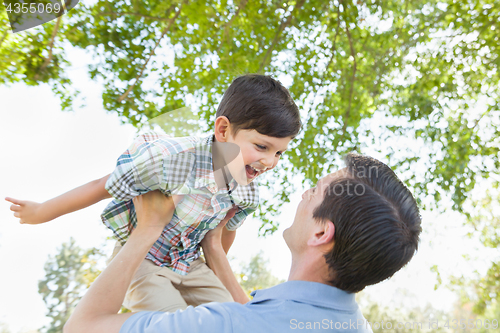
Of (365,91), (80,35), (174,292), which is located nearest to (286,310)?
(174,292)

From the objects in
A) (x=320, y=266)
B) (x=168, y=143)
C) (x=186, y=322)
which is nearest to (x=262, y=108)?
Answer: (x=168, y=143)

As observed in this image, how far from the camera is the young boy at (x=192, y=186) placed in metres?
1.33

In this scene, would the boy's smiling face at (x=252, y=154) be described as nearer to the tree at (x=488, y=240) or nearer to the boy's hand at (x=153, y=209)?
the boy's hand at (x=153, y=209)

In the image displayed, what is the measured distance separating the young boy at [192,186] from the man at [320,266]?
192mm

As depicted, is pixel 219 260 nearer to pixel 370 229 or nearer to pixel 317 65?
pixel 370 229

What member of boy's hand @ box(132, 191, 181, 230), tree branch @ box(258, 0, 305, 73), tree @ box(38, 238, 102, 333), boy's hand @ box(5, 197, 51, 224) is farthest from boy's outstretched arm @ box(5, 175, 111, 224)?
tree @ box(38, 238, 102, 333)

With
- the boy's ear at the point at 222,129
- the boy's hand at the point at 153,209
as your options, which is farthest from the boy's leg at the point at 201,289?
the boy's ear at the point at 222,129

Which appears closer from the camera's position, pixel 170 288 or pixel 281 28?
pixel 170 288

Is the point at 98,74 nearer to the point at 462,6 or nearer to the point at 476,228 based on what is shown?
the point at 462,6

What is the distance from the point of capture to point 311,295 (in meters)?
1.03

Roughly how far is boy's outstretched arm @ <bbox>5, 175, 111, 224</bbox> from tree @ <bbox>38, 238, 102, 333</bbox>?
437 cm

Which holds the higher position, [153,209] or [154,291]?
[153,209]

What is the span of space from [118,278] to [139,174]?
14.2 inches

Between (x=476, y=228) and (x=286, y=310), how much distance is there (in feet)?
19.4
